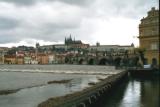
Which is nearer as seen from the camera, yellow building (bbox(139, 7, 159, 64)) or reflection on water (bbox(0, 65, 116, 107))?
reflection on water (bbox(0, 65, 116, 107))

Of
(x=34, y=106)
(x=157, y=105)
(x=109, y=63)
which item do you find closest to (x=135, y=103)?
(x=157, y=105)

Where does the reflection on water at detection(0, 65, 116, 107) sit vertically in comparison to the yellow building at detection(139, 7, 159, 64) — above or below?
below

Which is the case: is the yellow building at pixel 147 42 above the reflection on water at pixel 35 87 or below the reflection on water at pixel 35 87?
above

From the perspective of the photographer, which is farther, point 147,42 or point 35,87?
point 147,42

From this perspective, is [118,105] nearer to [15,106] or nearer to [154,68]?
[15,106]

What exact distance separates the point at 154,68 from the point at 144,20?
51.7 feet

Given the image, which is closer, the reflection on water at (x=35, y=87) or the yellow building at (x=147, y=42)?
the reflection on water at (x=35, y=87)

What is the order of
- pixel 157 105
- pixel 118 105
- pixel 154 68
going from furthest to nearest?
pixel 154 68
pixel 118 105
pixel 157 105

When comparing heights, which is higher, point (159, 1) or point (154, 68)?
point (159, 1)

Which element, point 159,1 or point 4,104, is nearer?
point 159,1

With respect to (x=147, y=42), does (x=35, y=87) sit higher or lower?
lower

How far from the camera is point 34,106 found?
30.0 meters

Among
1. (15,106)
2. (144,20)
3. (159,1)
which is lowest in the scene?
(15,106)

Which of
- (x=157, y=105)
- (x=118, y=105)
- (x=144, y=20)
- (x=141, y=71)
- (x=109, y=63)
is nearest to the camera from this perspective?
(x=157, y=105)
